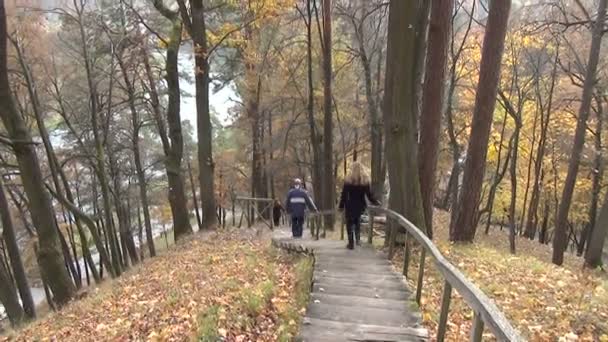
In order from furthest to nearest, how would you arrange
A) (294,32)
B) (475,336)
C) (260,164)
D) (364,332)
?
(260,164)
(294,32)
(364,332)
(475,336)

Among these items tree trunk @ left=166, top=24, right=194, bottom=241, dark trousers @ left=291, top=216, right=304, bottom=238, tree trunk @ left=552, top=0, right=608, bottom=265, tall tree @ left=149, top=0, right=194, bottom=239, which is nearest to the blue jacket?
dark trousers @ left=291, top=216, right=304, bottom=238

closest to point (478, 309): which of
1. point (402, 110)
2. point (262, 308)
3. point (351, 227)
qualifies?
point (262, 308)

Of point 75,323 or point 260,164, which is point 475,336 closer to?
point 75,323

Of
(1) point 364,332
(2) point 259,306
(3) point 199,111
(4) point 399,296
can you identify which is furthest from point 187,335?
(3) point 199,111

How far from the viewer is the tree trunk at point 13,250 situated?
13555 millimetres

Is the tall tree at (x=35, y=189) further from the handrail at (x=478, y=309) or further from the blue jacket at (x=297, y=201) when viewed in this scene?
the handrail at (x=478, y=309)

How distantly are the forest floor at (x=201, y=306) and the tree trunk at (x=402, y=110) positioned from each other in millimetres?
2309

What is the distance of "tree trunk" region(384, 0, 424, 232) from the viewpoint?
357 inches

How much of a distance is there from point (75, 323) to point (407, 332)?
522 centimetres

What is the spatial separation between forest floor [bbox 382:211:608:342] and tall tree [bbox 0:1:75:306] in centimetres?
788

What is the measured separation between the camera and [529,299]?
6637mm

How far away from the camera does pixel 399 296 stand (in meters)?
6.59

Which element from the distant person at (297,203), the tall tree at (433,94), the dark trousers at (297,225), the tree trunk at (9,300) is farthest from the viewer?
the dark trousers at (297,225)

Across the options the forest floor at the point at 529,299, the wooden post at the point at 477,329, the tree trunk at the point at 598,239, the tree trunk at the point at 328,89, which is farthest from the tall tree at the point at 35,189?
the tree trunk at the point at 598,239
